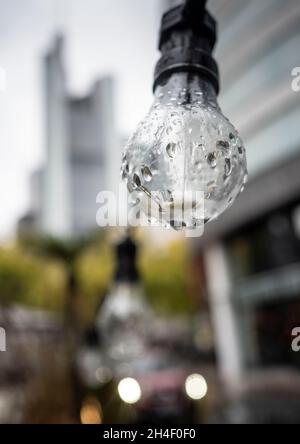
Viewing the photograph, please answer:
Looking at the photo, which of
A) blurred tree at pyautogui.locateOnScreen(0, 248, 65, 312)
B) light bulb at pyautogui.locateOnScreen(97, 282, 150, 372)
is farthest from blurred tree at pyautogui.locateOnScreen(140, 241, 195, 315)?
light bulb at pyautogui.locateOnScreen(97, 282, 150, 372)

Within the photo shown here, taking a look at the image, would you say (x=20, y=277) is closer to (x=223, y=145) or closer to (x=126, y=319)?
(x=126, y=319)

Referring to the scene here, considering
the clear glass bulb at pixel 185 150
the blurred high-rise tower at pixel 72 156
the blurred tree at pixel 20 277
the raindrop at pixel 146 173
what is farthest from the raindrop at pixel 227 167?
the blurred high-rise tower at pixel 72 156

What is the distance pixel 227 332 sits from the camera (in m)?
16.5

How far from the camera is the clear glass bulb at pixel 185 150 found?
2.39ft

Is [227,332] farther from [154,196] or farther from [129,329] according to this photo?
[154,196]

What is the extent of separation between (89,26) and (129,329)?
214cm

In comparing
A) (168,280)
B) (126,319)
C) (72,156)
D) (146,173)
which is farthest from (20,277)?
(72,156)

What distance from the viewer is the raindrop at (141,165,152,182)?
2.45 feet

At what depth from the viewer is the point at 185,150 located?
73 centimetres

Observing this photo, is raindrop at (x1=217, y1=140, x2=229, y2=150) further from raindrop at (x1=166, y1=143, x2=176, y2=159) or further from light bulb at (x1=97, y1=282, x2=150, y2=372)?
light bulb at (x1=97, y1=282, x2=150, y2=372)

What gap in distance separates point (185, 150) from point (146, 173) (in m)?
0.08

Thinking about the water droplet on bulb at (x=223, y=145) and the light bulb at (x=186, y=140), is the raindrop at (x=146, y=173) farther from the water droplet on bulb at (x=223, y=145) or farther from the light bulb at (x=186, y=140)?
the water droplet on bulb at (x=223, y=145)

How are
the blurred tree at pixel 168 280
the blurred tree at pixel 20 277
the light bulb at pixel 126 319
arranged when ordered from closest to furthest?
the light bulb at pixel 126 319
the blurred tree at pixel 20 277
the blurred tree at pixel 168 280
